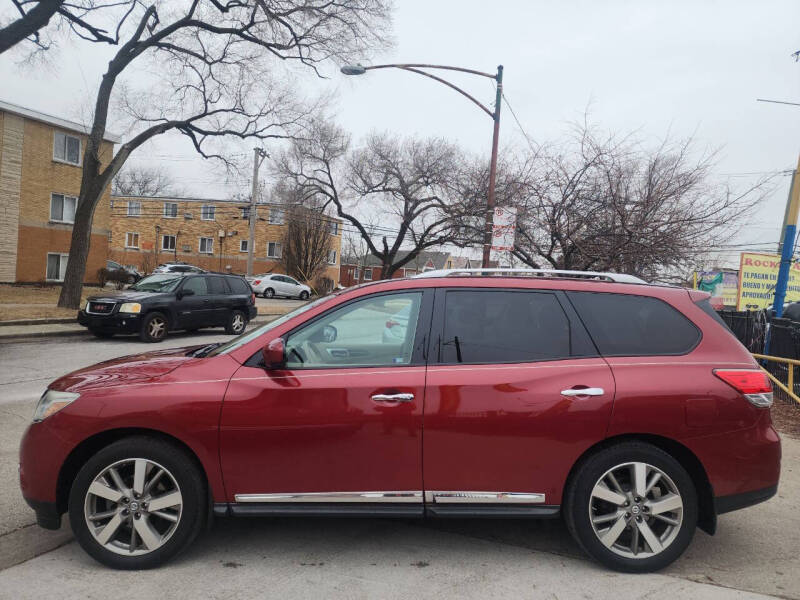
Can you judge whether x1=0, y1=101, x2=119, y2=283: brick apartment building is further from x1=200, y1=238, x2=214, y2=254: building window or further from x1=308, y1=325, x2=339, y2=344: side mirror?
x1=308, y1=325, x2=339, y2=344: side mirror

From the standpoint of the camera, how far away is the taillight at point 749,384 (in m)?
3.29

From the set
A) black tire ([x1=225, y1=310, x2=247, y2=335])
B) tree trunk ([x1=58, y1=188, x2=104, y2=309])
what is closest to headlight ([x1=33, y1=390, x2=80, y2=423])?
black tire ([x1=225, y1=310, x2=247, y2=335])

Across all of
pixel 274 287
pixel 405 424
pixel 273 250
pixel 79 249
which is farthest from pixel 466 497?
pixel 273 250

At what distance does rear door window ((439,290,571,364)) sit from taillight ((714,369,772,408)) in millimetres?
899

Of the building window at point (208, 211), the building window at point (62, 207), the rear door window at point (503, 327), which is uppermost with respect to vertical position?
the building window at point (208, 211)

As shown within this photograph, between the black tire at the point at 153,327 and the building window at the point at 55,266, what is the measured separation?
60.3 feet

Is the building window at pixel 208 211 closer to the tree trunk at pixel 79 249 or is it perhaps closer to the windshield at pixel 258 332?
the tree trunk at pixel 79 249

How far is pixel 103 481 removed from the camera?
3.12 metres

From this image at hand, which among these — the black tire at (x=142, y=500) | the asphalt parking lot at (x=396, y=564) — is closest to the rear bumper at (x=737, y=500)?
the asphalt parking lot at (x=396, y=564)

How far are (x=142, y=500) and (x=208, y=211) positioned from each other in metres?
54.8

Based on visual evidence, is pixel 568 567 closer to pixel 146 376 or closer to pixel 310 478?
pixel 310 478

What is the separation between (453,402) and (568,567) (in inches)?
45.5

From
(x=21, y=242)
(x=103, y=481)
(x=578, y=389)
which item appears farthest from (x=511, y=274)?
(x=21, y=242)

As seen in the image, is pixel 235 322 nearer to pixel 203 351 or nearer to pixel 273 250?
pixel 203 351
